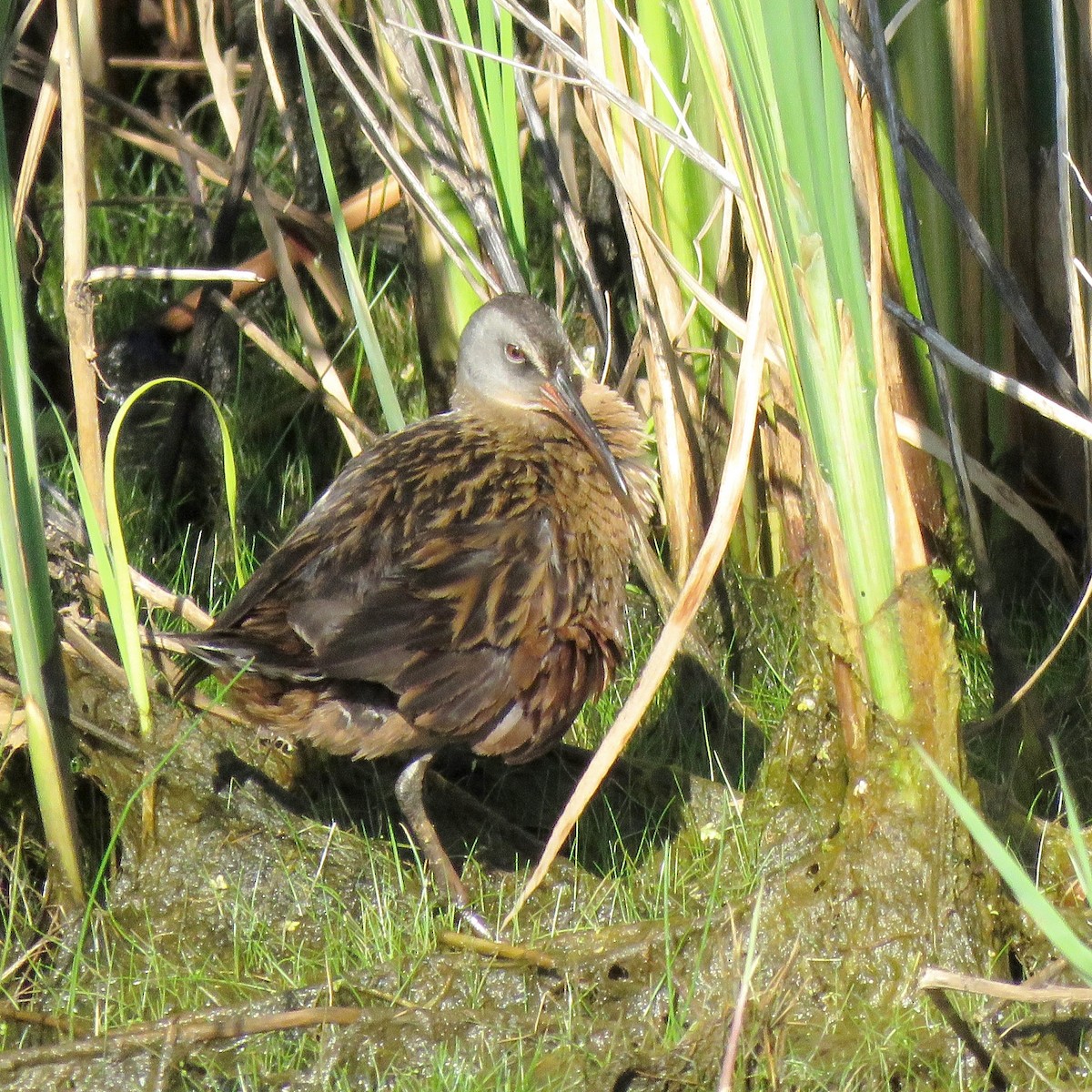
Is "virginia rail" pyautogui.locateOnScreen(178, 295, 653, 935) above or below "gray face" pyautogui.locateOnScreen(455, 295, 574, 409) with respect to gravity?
below

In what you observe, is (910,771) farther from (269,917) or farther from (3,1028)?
(3,1028)

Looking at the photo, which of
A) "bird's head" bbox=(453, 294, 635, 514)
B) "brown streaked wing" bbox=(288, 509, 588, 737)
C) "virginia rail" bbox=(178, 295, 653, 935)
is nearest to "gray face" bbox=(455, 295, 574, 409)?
"bird's head" bbox=(453, 294, 635, 514)

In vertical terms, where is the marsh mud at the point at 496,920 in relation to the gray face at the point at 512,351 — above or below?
below

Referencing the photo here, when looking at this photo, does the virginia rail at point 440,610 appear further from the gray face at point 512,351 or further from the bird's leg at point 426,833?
the gray face at point 512,351

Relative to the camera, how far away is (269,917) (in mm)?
3266

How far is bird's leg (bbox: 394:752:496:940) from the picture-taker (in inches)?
128

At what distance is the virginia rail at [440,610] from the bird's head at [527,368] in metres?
0.03

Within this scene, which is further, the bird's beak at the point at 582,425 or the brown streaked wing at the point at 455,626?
the bird's beak at the point at 582,425

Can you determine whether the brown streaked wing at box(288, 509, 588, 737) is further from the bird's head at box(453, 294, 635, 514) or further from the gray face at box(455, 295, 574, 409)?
the gray face at box(455, 295, 574, 409)

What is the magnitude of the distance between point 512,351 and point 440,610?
2.84 ft

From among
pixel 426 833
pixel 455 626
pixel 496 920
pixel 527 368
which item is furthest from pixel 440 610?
pixel 527 368

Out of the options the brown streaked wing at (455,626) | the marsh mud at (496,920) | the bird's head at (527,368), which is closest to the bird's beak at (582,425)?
the bird's head at (527,368)

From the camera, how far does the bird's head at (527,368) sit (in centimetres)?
361

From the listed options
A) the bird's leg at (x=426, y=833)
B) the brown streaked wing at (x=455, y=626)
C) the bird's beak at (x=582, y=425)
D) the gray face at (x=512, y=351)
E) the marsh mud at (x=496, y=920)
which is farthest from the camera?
the gray face at (x=512, y=351)
